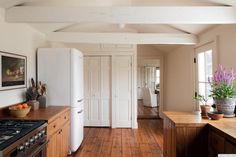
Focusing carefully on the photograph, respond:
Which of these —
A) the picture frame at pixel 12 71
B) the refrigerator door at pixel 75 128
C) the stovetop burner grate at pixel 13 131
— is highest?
the picture frame at pixel 12 71

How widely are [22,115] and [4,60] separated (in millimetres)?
731

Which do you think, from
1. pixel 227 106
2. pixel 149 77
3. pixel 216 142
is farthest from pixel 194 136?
pixel 149 77

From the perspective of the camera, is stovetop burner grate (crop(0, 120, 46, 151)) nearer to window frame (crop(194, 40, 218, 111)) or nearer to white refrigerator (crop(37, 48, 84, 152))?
white refrigerator (crop(37, 48, 84, 152))

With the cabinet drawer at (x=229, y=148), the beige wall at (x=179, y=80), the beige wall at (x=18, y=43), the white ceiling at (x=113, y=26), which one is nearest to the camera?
the cabinet drawer at (x=229, y=148)

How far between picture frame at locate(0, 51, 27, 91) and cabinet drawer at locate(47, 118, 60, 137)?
749mm

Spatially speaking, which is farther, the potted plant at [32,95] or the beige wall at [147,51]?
the beige wall at [147,51]

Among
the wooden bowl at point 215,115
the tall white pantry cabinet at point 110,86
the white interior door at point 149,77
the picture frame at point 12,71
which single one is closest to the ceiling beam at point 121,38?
the picture frame at point 12,71

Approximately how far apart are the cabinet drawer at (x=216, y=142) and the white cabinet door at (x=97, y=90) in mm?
3491

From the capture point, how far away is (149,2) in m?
3.21

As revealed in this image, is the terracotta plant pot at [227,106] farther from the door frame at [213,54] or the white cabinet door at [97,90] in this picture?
the white cabinet door at [97,90]

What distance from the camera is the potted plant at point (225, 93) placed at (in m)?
2.49

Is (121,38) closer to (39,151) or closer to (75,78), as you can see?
(75,78)

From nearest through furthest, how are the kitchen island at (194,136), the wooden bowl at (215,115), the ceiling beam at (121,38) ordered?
1. the kitchen island at (194,136)
2. the wooden bowl at (215,115)
3. the ceiling beam at (121,38)

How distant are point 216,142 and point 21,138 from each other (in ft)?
5.84
